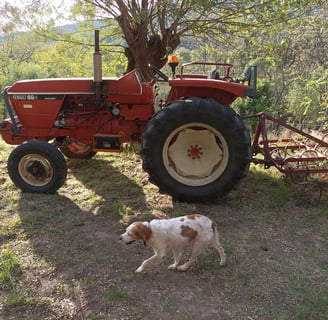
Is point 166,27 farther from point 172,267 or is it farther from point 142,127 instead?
point 172,267

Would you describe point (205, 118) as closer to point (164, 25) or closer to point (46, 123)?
point (46, 123)

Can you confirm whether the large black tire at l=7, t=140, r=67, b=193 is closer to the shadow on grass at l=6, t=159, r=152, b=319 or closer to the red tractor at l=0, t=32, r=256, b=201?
the red tractor at l=0, t=32, r=256, b=201

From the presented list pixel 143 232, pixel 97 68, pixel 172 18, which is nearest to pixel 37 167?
pixel 97 68

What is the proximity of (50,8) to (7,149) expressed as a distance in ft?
9.05

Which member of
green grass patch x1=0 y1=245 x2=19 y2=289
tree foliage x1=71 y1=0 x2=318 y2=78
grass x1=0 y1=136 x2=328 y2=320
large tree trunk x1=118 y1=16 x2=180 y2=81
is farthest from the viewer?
large tree trunk x1=118 y1=16 x2=180 y2=81

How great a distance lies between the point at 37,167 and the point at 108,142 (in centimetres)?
84

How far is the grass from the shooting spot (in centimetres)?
231

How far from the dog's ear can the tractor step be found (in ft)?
6.01

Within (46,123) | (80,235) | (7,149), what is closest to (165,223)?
(80,235)

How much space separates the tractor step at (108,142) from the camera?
429cm

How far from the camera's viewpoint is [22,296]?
2.39 meters

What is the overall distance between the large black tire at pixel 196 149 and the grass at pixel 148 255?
0.70 feet

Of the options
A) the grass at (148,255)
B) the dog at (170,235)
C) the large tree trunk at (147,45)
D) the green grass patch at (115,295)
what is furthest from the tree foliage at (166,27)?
the green grass patch at (115,295)

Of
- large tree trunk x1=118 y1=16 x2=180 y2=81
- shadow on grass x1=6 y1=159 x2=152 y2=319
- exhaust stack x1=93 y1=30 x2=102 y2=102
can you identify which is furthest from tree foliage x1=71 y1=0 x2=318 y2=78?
shadow on grass x1=6 y1=159 x2=152 y2=319
